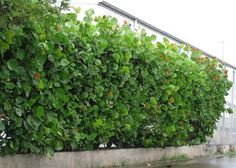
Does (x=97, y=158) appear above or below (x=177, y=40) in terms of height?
below

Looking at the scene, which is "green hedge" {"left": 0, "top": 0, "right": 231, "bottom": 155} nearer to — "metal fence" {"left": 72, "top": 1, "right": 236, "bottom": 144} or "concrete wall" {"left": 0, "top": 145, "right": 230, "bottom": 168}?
"concrete wall" {"left": 0, "top": 145, "right": 230, "bottom": 168}

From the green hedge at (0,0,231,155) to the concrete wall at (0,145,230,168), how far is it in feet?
0.56

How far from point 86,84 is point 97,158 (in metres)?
1.72

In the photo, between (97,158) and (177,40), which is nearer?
(97,158)

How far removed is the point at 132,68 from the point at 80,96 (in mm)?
1688

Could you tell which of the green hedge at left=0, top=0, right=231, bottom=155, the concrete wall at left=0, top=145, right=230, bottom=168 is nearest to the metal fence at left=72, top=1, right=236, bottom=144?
the green hedge at left=0, top=0, right=231, bottom=155

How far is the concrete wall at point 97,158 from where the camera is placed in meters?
7.27

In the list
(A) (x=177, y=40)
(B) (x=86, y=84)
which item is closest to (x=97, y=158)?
(B) (x=86, y=84)

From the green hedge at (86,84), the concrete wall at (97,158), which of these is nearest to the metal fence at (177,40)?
the green hedge at (86,84)

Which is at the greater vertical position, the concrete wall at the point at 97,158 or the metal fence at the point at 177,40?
the metal fence at the point at 177,40

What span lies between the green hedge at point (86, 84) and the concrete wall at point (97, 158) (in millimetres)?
171

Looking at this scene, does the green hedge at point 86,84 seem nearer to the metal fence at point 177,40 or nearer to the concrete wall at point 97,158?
the concrete wall at point 97,158

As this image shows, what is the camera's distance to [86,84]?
8.28 m

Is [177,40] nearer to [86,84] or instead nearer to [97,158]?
[97,158]
